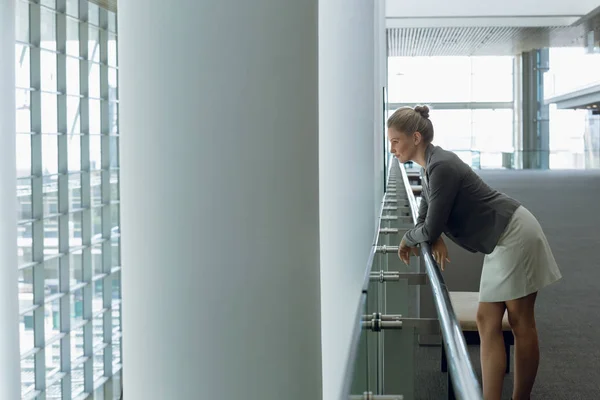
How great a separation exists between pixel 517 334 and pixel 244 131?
2.82 meters

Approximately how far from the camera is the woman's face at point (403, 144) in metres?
3.62

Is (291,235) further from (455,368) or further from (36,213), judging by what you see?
(36,213)

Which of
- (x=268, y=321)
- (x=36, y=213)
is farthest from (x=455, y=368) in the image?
(x=36, y=213)

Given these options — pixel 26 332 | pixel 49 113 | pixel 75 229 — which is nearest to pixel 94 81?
pixel 49 113

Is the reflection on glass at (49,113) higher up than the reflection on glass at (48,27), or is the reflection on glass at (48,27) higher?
the reflection on glass at (48,27)

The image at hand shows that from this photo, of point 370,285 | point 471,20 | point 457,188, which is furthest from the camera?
point 471,20

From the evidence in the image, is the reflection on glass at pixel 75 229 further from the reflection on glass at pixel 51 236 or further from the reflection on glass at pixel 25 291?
the reflection on glass at pixel 25 291

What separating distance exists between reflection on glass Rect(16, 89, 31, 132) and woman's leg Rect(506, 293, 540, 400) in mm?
12230

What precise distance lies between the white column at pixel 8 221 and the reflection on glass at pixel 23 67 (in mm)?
2371

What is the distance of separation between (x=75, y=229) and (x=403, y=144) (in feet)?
47.3

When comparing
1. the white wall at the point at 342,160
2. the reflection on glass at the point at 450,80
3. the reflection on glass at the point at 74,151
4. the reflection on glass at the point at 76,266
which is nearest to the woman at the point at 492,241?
the white wall at the point at 342,160

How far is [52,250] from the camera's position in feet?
51.9

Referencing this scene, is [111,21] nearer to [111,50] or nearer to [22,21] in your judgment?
[111,50]

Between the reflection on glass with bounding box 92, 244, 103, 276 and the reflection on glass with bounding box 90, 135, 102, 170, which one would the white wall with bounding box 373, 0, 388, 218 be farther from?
the reflection on glass with bounding box 92, 244, 103, 276
